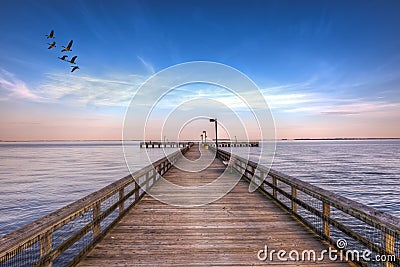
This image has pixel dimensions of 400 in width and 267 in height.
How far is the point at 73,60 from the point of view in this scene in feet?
19.1

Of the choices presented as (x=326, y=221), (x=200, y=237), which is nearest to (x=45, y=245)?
(x=200, y=237)

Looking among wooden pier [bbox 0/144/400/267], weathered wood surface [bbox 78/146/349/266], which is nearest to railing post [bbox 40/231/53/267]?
wooden pier [bbox 0/144/400/267]

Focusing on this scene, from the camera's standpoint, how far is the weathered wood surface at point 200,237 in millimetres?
3424

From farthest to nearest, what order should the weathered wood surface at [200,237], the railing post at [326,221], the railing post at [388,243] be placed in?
the railing post at [326,221], the weathered wood surface at [200,237], the railing post at [388,243]

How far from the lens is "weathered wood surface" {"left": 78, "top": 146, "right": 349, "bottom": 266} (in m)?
3.42

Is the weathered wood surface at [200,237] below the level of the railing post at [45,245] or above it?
below

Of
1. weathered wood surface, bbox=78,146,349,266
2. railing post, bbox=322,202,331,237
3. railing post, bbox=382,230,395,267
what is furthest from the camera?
railing post, bbox=322,202,331,237

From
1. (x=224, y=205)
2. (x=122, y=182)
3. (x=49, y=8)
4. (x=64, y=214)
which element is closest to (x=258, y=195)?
(x=224, y=205)

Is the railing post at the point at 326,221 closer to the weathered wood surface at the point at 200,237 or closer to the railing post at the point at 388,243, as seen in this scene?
the weathered wood surface at the point at 200,237

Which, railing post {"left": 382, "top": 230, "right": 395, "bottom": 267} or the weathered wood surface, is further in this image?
the weathered wood surface

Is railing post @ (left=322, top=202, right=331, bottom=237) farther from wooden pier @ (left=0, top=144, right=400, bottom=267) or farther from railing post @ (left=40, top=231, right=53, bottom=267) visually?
railing post @ (left=40, top=231, right=53, bottom=267)

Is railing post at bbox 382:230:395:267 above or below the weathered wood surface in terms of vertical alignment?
above

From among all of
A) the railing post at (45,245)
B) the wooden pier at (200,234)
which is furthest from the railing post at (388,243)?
the railing post at (45,245)

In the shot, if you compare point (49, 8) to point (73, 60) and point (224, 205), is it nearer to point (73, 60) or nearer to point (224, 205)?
point (73, 60)
